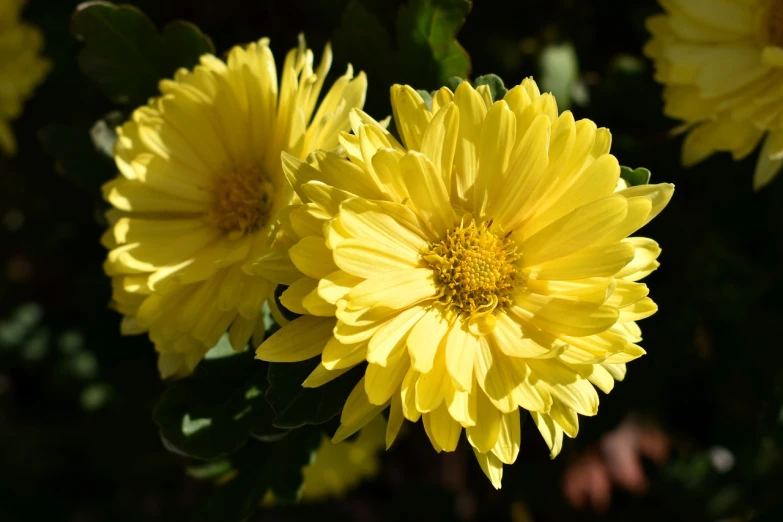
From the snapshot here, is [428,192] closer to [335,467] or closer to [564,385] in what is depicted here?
[564,385]

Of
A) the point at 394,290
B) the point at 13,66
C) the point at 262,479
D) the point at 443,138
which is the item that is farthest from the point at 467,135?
the point at 13,66

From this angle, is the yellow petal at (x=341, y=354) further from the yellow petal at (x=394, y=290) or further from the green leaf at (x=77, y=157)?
the green leaf at (x=77, y=157)

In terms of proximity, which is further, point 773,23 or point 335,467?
point 335,467

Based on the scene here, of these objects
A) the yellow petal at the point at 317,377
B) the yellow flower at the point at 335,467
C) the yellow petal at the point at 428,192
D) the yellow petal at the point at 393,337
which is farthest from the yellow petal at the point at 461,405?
the yellow flower at the point at 335,467

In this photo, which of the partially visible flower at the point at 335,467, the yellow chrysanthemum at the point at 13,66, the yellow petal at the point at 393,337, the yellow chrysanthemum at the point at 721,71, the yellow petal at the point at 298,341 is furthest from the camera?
the partially visible flower at the point at 335,467

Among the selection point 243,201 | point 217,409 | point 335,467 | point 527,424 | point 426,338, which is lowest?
point 335,467

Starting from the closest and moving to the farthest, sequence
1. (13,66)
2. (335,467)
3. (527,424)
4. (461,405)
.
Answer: (461,405)
(13,66)
(527,424)
(335,467)

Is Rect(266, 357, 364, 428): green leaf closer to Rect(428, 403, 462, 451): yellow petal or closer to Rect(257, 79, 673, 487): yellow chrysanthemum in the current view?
Rect(257, 79, 673, 487): yellow chrysanthemum

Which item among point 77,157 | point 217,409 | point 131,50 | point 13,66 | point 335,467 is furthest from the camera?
point 335,467
